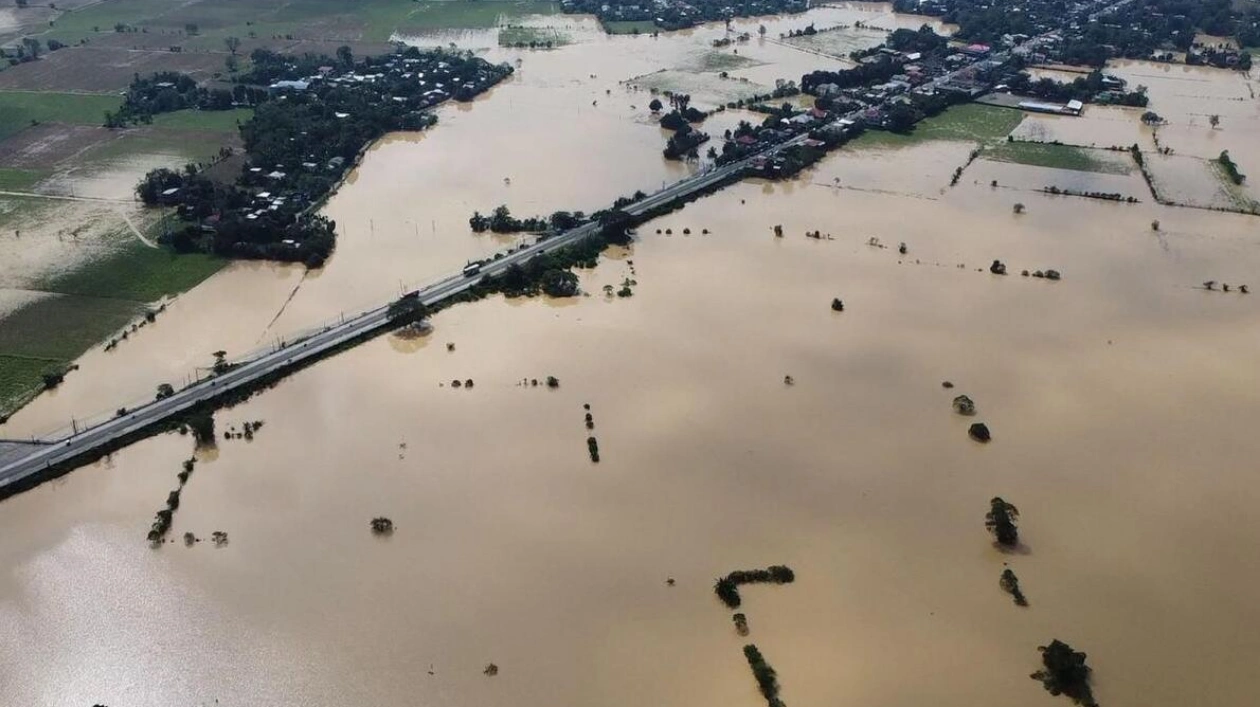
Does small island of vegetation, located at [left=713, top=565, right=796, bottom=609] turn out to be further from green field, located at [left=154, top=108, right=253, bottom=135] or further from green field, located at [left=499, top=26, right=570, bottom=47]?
green field, located at [left=499, top=26, right=570, bottom=47]

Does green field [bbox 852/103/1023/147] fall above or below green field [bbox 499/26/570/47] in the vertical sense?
below

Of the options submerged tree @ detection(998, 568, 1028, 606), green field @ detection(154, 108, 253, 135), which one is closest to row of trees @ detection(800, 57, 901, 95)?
green field @ detection(154, 108, 253, 135)

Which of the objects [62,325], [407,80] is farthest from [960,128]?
[62,325]

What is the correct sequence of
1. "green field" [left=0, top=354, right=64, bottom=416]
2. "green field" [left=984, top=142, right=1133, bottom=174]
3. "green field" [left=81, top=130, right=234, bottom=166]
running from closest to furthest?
"green field" [left=0, top=354, right=64, bottom=416]
"green field" [left=984, top=142, right=1133, bottom=174]
"green field" [left=81, top=130, right=234, bottom=166]

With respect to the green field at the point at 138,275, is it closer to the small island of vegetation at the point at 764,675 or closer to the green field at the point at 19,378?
the green field at the point at 19,378

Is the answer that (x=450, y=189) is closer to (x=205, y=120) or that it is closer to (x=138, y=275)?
(x=138, y=275)

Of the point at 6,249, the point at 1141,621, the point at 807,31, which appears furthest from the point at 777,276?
the point at 807,31

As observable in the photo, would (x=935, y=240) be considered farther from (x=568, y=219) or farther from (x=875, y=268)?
(x=568, y=219)
